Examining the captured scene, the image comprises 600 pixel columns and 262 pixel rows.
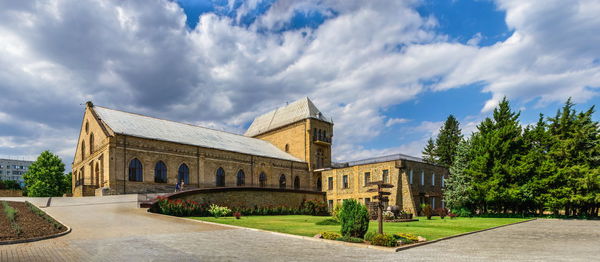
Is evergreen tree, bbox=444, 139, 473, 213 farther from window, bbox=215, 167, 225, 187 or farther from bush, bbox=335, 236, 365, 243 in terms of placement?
bush, bbox=335, 236, 365, 243

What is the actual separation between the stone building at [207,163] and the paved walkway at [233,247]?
55.9 ft

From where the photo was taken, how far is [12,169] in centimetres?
14925

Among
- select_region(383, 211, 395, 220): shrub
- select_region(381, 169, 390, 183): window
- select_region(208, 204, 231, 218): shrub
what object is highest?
select_region(381, 169, 390, 183): window

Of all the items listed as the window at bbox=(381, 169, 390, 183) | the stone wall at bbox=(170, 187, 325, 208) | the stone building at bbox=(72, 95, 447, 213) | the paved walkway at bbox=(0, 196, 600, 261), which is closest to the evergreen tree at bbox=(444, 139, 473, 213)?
the stone building at bbox=(72, 95, 447, 213)

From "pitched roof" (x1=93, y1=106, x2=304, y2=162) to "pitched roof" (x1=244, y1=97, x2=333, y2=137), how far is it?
5.60 meters

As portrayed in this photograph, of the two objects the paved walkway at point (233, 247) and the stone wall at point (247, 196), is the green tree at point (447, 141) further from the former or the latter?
the paved walkway at point (233, 247)

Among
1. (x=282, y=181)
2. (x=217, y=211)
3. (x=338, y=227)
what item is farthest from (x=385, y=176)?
(x=338, y=227)

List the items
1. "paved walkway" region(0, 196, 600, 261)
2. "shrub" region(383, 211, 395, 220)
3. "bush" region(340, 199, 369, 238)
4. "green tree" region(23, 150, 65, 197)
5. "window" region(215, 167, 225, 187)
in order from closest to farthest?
"paved walkway" region(0, 196, 600, 261) < "bush" region(340, 199, 369, 238) < "shrub" region(383, 211, 395, 220) < "window" region(215, 167, 225, 187) < "green tree" region(23, 150, 65, 197)

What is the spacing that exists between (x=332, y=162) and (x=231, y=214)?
29.7 m

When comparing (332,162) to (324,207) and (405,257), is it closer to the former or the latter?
(324,207)

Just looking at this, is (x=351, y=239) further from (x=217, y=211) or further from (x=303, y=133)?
(x=303, y=133)

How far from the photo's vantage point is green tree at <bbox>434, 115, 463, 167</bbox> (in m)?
62.1

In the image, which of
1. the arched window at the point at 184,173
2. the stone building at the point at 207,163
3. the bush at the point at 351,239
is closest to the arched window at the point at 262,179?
the stone building at the point at 207,163

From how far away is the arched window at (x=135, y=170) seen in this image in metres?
34.8
